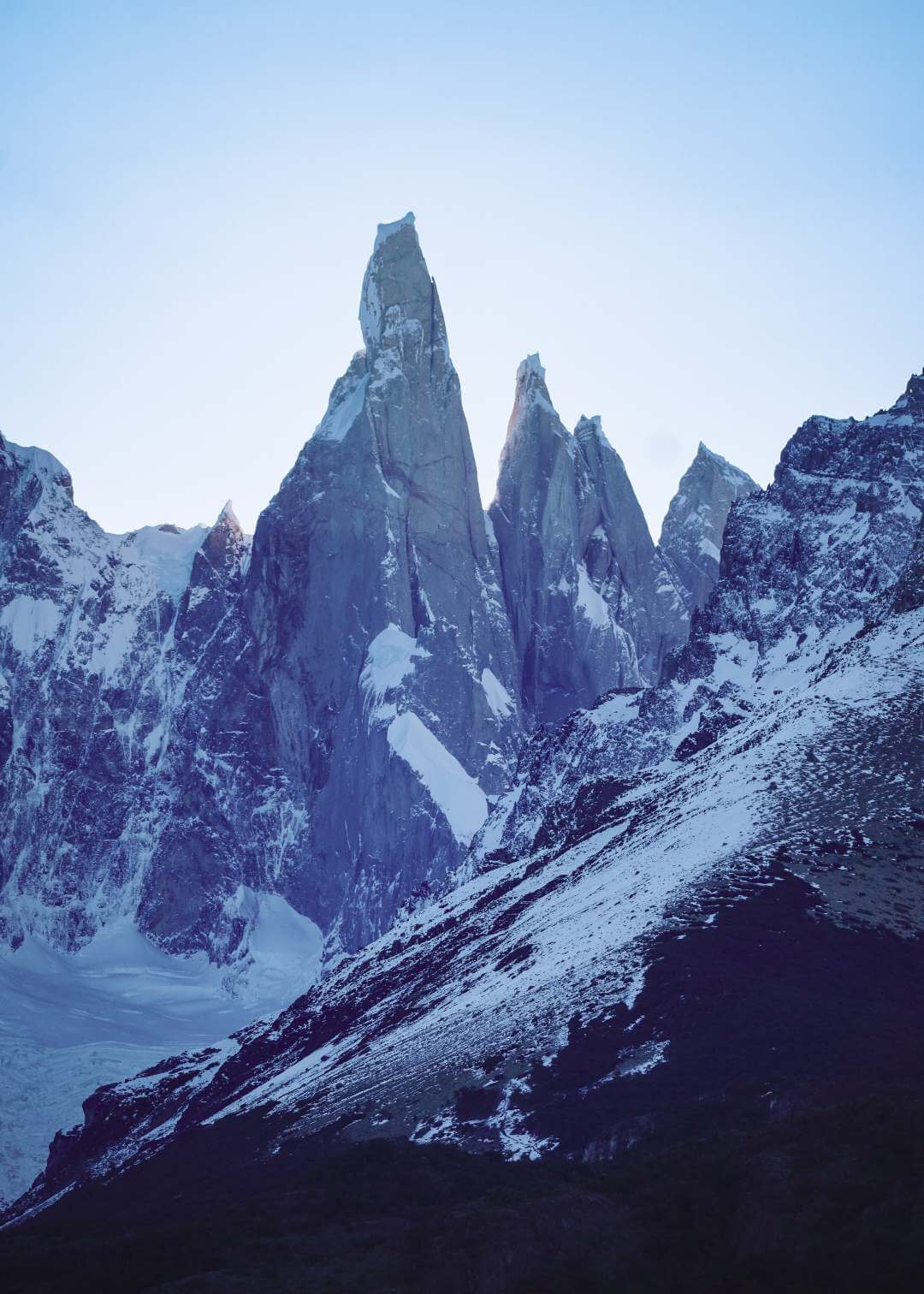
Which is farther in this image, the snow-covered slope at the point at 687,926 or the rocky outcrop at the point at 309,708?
the rocky outcrop at the point at 309,708

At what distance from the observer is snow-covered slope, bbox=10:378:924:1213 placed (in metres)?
52.7

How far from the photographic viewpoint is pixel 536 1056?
57.3 meters

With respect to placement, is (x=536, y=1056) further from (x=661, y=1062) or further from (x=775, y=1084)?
(x=775, y=1084)

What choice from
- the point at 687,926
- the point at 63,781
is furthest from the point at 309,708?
the point at 687,926

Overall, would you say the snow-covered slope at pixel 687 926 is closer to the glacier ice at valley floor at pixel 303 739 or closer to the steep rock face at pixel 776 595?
the steep rock face at pixel 776 595

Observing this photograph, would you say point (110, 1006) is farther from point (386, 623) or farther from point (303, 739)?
point (386, 623)

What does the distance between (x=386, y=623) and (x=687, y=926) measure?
122 metres

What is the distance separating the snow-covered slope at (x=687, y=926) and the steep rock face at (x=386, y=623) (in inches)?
1436

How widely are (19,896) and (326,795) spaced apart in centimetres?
3878

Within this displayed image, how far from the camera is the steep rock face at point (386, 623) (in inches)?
6831

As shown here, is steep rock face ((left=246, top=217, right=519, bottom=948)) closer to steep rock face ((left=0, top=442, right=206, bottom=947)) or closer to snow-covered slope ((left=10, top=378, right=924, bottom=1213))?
steep rock face ((left=0, top=442, right=206, bottom=947))

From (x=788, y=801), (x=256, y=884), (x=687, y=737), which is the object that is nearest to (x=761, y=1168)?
(x=788, y=801)

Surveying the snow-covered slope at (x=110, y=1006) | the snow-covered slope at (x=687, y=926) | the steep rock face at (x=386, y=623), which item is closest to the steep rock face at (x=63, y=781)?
the snow-covered slope at (x=110, y=1006)

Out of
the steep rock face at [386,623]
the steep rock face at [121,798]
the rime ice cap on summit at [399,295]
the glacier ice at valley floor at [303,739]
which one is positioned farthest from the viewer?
the rime ice cap on summit at [399,295]
